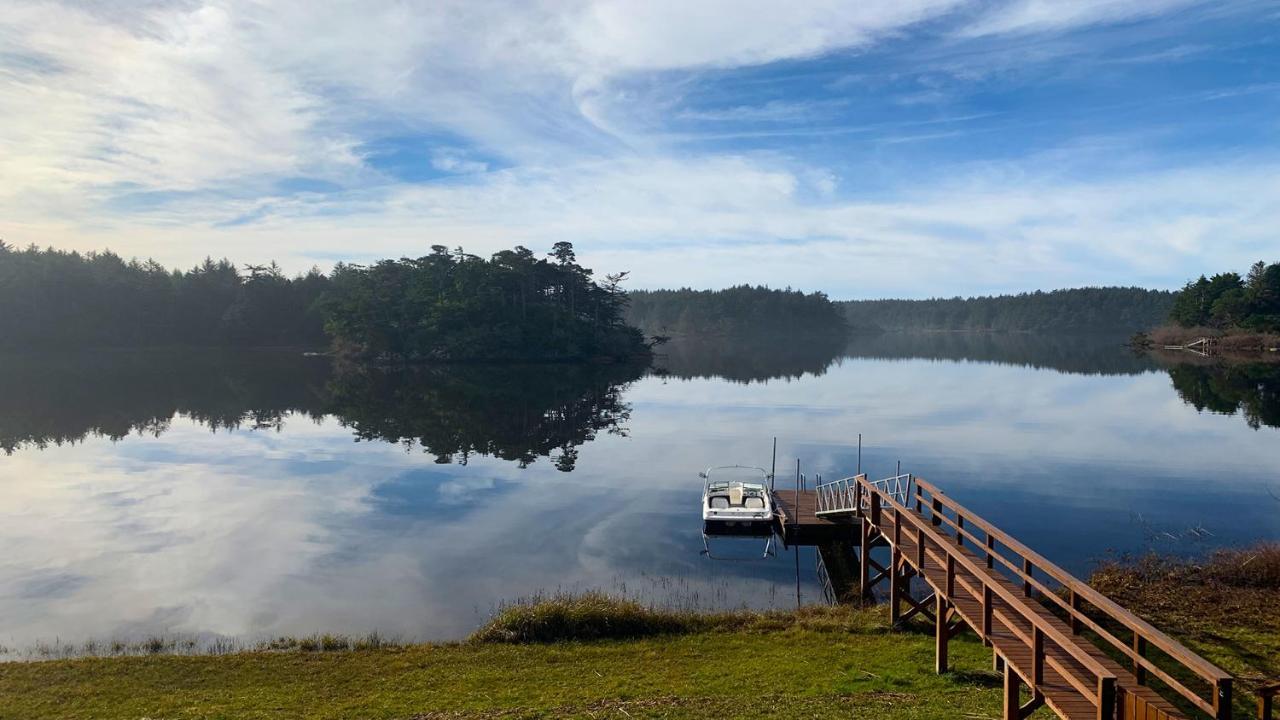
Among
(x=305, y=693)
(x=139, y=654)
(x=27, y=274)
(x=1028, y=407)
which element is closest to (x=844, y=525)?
(x=305, y=693)

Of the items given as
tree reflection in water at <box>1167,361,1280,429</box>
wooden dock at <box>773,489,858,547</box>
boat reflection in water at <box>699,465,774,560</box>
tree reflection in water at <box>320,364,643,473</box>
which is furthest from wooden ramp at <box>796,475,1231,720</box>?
tree reflection in water at <box>1167,361,1280,429</box>

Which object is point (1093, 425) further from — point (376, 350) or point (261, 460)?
point (376, 350)

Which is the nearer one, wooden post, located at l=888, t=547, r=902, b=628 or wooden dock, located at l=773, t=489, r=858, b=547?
wooden post, located at l=888, t=547, r=902, b=628

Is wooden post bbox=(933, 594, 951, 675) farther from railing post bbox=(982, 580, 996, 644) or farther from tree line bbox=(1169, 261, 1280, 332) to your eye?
tree line bbox=(1169, 261, 1280, 332)

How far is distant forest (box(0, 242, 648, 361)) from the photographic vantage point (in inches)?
4422

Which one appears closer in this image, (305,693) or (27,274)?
(305,693)

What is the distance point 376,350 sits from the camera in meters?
112

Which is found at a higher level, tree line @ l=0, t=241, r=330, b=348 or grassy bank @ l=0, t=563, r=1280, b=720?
tree line @ l=0, t=241, r=330, b=348

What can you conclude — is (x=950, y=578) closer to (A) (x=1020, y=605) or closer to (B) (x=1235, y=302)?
(A) (x=1020, y=605)

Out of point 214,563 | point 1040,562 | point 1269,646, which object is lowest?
point 214,563

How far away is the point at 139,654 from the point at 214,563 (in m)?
8.00

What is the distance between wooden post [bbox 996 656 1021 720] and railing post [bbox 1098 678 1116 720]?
6.35 ft

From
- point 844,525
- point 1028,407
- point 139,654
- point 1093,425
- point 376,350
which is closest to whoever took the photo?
point 139,654

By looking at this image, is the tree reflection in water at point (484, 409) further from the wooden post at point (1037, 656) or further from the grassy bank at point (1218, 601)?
the wooden post at point (1037, 656)
